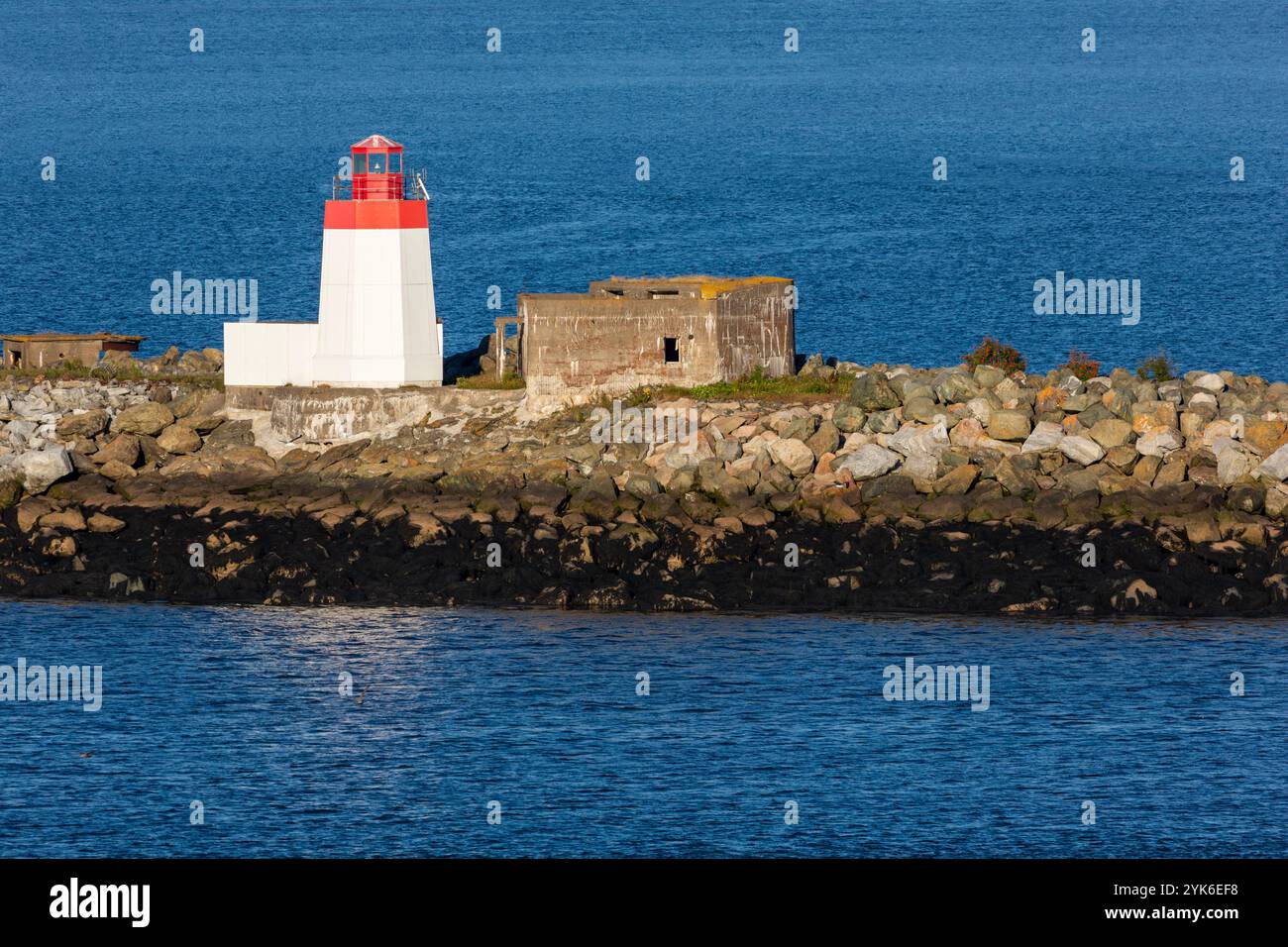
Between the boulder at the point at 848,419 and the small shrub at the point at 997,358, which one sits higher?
the small shrub at the point at 997,358

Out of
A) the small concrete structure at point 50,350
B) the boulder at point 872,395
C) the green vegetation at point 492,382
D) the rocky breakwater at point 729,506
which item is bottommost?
the rocky breakwater at point 729,506

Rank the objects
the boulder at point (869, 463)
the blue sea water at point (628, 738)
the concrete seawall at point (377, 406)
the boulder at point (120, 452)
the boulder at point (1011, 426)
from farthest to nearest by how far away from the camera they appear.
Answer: the concrete seawall at point (377, 406) → the boulder at point (120, 452) → the boulder at point (1011, 426) → the boulder at point (869, 463) → the blue sea water at point (628, 738)

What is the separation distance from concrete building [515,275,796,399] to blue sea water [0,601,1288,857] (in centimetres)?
706

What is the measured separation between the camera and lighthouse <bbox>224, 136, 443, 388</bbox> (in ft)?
124

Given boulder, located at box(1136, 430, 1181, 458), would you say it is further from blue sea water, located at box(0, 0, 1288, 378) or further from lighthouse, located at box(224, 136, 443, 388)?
blue sea water, located at box(0, 0, 1288, 378)

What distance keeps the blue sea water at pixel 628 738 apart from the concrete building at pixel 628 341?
23.2 feet

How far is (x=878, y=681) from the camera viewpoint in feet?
92.4

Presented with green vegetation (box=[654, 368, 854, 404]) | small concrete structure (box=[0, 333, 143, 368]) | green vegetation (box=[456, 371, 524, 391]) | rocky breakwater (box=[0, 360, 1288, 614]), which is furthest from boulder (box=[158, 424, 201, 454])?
green vegetation (box=[654, 368, 854, 404])

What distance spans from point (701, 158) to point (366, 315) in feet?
236

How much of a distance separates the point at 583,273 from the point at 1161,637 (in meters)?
48.5

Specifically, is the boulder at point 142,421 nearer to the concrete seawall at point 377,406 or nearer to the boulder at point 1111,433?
the concrete seawall at point 377,406

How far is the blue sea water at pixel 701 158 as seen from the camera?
74.2 meters

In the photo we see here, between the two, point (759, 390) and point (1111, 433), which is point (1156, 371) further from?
point (759, 390)

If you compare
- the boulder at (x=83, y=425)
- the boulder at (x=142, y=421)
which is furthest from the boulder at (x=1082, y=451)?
the boulder at (x=83, y=425)
